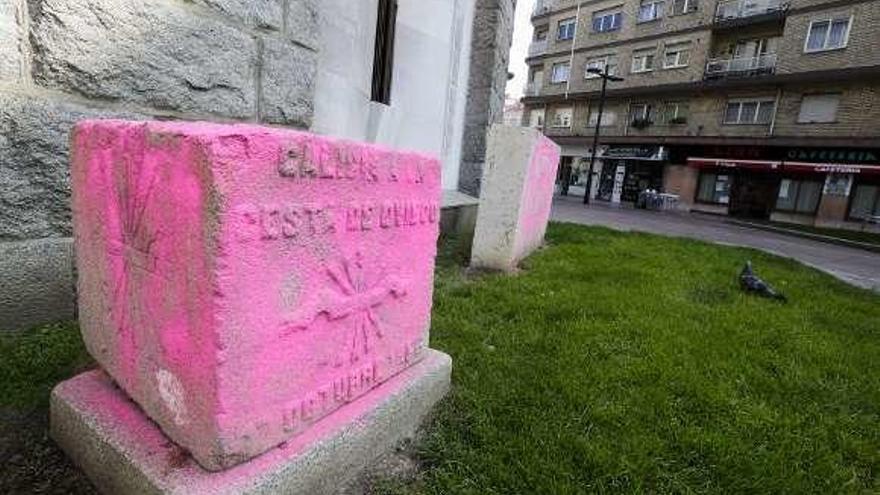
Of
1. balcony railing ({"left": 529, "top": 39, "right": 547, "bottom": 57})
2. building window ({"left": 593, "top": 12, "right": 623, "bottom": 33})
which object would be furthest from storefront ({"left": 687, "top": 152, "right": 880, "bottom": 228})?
balcony railing ({"left": 529, "top": 39, "right": 547, "bottom": 57})

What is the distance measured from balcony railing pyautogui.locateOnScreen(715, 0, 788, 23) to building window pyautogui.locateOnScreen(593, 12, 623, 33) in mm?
6025

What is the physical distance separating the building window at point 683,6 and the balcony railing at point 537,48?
9.58m

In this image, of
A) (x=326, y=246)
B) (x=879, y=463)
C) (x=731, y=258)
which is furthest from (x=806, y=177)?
(x=326, y=246)

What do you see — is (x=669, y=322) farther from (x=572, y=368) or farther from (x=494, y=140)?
(x=494, y=140)

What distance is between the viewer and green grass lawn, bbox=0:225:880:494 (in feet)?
6.46

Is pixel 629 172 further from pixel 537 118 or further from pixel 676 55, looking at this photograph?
pixel 537 118

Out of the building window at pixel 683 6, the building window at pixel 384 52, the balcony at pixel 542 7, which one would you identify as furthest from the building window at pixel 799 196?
the building window at pixel 384 52

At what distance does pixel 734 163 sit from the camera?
24.4m

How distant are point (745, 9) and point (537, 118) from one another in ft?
46.6

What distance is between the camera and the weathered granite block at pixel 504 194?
4.78 m

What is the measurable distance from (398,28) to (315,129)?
2169 millimetres

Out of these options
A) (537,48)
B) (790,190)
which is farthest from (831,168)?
(537,48)

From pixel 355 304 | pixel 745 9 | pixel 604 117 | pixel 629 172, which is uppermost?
pixel 745 9

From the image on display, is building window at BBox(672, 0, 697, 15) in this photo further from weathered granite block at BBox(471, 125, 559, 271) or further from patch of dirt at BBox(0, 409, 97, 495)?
patch of dirt at BBox(0, 409, 97, 495)
